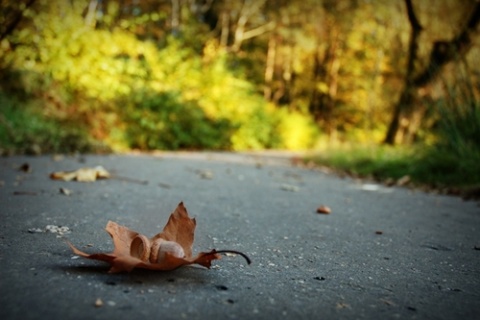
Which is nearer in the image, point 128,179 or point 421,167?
point 128,179

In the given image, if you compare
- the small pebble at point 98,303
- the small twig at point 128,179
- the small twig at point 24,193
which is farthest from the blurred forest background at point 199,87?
the small pebble at point 98,303

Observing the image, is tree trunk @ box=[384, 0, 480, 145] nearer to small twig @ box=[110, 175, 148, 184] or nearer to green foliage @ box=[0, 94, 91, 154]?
small twig @ box=[110, 175, 148, 184]

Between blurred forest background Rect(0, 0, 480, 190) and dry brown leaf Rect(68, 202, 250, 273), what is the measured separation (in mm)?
2266

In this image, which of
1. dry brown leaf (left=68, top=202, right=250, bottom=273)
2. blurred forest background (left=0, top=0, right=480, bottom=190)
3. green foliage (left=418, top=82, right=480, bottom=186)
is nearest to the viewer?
dry brown leaf (left=68, top=202, right=250, bottom=273)

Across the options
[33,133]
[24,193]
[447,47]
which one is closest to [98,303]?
[24,193]

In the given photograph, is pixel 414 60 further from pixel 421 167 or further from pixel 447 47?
pixel 421 167

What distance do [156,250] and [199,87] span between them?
10.7 meters

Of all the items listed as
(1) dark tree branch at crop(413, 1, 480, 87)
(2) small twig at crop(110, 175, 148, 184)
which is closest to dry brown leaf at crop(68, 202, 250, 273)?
(2) small twig at crop(110, 175, 148, 184)

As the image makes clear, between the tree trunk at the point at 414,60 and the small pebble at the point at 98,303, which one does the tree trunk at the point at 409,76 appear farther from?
the small pebble at the point at 98,303

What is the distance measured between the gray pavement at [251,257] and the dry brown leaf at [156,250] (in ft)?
0.18

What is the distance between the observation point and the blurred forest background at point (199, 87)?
520 cm

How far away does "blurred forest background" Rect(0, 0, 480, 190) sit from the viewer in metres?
5.20

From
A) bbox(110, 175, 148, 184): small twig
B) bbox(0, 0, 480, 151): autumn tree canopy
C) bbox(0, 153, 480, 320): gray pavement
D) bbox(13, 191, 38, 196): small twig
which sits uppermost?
bbox(0, 0, 480, 151): autumn tree canopy

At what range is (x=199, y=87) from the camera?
11.7 meters
